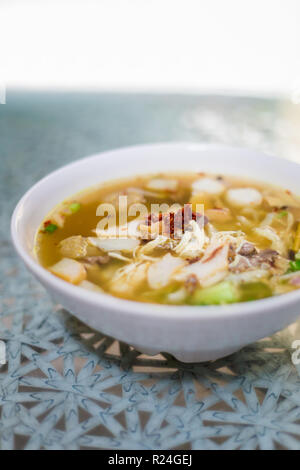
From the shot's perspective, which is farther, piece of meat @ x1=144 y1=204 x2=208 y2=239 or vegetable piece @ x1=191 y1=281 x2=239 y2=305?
piece of meat @ x1=144 y1=204 x2=208 y2=239

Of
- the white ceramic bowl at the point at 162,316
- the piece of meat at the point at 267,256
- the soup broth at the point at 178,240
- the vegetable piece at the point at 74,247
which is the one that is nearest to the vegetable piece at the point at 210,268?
the soup broth at the point at 178,240

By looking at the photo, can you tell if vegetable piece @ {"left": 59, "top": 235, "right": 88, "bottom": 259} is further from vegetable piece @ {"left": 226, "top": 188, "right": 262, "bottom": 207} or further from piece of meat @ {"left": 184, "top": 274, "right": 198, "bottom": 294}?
vegetable piece @ {"left": 226, "top": 188, "right": 262, "bottom": 207}

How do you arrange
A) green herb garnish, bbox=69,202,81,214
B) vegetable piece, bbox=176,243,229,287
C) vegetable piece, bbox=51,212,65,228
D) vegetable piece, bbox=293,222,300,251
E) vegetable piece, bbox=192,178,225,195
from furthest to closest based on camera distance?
vegetable piece, bbox=192,178,225,195 → green herb garnish, bbox=69,202,81,214 → vegetable piece, bbox=51,212,65,228 → vegetable piece, bbox=293,222,300,251 → vegetable piece, bbox=176,243,229,287

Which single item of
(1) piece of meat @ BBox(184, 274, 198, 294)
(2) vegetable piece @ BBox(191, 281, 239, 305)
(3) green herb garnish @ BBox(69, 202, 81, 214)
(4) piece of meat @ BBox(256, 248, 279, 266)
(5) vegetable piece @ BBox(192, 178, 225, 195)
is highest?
(5) vegetable piece @ BBox(192, 178, 225, 195)

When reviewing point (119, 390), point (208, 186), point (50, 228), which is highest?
point (208, 186)

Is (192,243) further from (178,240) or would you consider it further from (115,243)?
(115,243)

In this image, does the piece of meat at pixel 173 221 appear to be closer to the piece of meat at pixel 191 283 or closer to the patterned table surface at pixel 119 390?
the piece of meat at pixel 191 283

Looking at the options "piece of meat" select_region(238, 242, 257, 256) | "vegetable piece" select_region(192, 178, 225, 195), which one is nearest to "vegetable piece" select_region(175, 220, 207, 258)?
"piece of meat" select_region(238, 242, 257, 256)

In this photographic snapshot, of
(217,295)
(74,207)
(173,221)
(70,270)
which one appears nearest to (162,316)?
(217,295)
